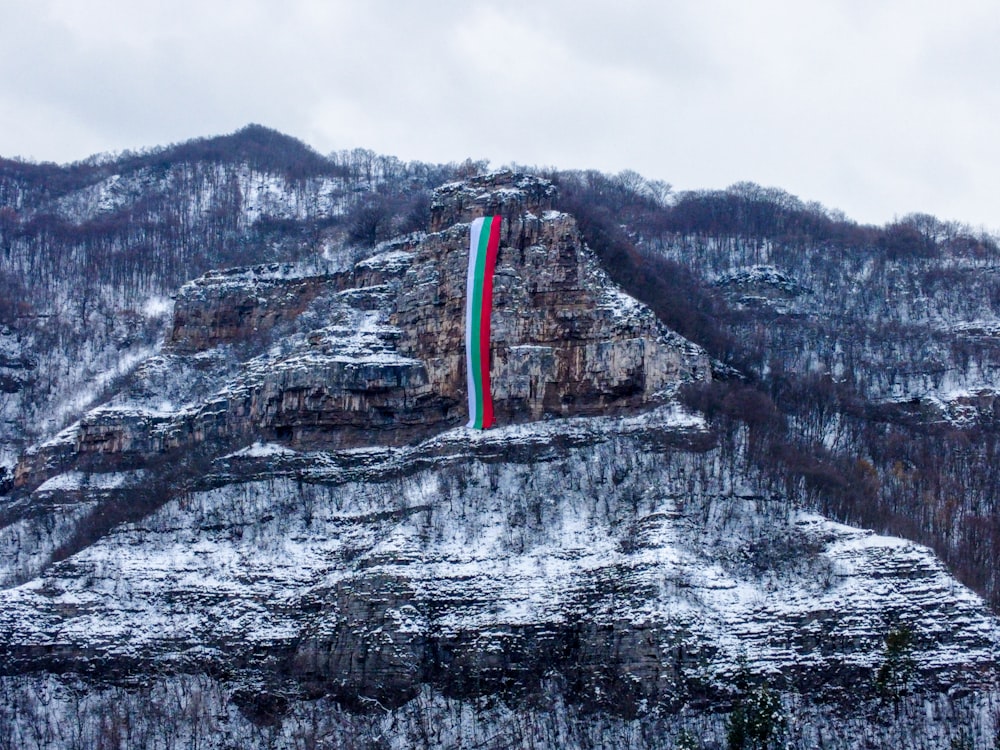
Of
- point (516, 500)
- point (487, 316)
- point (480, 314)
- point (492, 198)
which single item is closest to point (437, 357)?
point (480, 314)

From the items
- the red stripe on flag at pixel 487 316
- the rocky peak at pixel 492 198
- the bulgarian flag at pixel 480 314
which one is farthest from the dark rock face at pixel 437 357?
the bulgarian flag at pixel 480 314

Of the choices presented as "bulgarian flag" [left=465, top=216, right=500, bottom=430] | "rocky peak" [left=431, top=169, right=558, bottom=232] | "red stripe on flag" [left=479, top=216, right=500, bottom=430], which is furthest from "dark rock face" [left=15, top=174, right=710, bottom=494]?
"bulgarian flag" [left=465, top=216, right=500, bottom=430]

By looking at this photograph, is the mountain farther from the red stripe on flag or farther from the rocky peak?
the red stripe on flag

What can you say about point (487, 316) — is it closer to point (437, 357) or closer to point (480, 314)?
point (480, 314)

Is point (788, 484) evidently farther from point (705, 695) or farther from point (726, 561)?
point (705, 695)

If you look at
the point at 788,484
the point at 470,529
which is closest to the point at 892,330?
the point at 788,484

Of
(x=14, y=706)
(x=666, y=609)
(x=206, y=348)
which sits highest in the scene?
(x=206, y=348)
